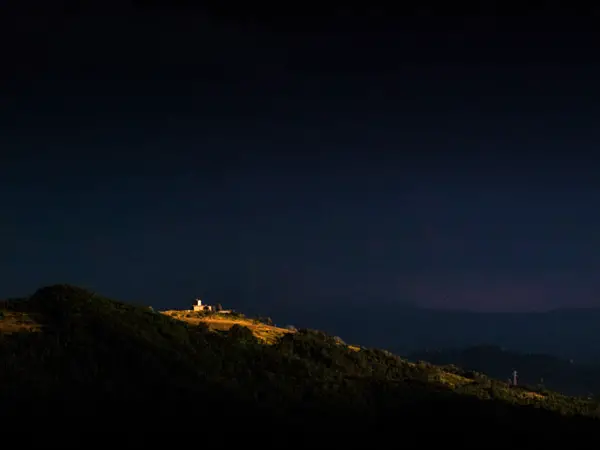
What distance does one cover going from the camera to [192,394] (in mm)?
25609

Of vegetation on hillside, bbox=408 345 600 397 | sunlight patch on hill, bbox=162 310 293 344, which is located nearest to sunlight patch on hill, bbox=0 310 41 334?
sunlight patch on hill, bbox=162 310 293 344

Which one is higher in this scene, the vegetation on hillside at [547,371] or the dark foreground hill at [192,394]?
the dark foreground hill at [192,394]

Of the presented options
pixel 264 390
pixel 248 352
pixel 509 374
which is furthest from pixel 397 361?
pixel 509 374

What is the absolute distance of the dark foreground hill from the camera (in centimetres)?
2181

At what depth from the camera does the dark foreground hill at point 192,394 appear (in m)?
21.8

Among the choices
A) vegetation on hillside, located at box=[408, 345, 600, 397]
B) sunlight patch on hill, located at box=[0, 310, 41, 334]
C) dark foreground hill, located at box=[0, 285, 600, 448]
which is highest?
sunlight patch on hill, located at box=[0, 310, 41, 334]

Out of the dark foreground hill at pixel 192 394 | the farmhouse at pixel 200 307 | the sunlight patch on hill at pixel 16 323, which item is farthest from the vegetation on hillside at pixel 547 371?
the sunlight patch on hill at pixel 16 323

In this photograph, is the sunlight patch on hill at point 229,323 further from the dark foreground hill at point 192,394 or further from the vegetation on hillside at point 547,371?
the vegetation on hillside at point 547,371

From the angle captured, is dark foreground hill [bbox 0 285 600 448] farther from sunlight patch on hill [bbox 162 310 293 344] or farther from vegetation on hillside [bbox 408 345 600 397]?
vegetation on hillside [bbox 408 345 600 397]

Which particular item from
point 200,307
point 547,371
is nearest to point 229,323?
point 200,307

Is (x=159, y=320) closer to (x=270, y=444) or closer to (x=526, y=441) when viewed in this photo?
(x=270, y=444)

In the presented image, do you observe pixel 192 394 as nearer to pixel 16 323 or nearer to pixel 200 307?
pixel 16 323

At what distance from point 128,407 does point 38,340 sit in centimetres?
967

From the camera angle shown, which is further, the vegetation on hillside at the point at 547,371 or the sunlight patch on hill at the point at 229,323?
the vegetation on hillside at the point at 547,371
